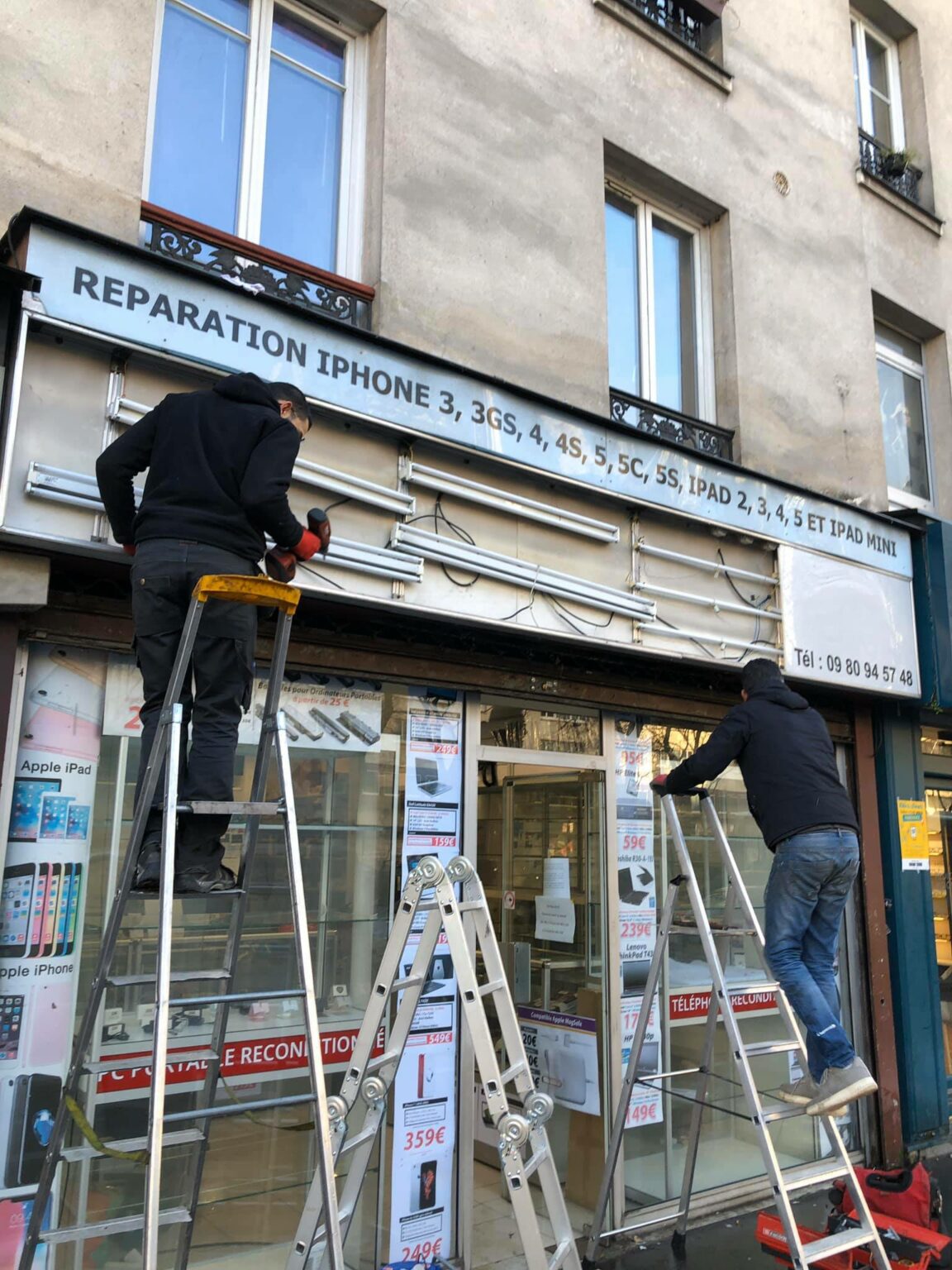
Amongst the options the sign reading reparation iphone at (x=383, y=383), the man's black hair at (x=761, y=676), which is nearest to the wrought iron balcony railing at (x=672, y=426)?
the sign reading reparation iphone at (x=383, y=383)

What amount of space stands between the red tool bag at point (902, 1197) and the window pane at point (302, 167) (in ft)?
17.1

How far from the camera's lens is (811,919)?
4.38m

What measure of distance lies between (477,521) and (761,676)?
1.58 meters

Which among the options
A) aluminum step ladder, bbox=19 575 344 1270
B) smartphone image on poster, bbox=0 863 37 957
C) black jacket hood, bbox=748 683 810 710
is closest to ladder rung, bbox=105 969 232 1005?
aluminum step ladder, bbox=19 575 344 1270

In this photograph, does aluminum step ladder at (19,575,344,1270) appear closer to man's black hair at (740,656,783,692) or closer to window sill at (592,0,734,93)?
man's black hair at (740,656,783,692)

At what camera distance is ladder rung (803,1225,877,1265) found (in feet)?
11.6

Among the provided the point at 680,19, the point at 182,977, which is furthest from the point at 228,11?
the point at 182,977

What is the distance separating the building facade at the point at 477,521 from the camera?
13.0 feet

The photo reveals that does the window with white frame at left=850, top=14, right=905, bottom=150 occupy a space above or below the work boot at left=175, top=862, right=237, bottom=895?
above

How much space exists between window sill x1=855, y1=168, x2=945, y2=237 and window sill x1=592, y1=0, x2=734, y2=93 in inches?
69.0

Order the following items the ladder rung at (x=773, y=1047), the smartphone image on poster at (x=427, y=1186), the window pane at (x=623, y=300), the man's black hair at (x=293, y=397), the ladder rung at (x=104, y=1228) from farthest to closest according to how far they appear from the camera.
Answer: the window pane at (x=623, y=300) → the smartphone image on poster at (x=427, y=1186) → the ladder rung at (x=773, y=1047) → the man's black hair at (x=293, y=397) → the ladder rung at (x=104, y=1228)

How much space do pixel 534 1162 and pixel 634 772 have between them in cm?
319

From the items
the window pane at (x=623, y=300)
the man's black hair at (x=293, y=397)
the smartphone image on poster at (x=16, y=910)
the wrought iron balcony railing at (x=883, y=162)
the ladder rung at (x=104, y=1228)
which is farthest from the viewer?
the wrought iron balcony railing at (x=883, y=162)

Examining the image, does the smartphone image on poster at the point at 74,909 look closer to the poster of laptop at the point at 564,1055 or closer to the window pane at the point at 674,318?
the poster of laptop at the point at 564,1055
